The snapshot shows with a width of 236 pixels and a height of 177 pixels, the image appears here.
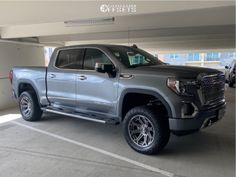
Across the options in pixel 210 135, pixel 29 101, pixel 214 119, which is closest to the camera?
pixel 214 119

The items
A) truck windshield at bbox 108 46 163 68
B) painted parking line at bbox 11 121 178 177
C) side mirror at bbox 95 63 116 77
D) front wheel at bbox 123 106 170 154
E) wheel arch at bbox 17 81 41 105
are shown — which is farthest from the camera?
wheel arch at bbox 17 81 41 105

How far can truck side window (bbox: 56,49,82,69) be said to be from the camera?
210 inches

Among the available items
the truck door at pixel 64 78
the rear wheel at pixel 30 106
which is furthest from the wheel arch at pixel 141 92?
the rear wheel at pixel 30 106

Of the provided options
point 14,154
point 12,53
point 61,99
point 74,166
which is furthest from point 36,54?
point 74,166

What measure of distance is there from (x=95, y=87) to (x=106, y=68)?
22.7 inches

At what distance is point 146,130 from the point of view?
13.9ft

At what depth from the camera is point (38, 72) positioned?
6.05 metres

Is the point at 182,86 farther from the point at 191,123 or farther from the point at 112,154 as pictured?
the point at 112,154

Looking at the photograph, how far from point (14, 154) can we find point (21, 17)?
3431mm

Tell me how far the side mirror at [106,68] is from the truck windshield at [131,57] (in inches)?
10.8

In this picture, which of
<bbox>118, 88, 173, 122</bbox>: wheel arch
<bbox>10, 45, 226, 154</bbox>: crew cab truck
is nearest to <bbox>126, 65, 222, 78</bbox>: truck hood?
<bbox>10, 45, 226, 154</bbox>: crew cab truck

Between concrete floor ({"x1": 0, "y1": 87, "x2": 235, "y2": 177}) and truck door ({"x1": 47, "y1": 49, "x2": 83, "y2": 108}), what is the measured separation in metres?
0.73

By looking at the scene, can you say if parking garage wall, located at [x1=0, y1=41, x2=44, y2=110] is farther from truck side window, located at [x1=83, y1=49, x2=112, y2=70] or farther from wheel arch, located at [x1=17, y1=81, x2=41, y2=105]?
truck side window, located at [x1=83, y1=49, x2=112, y2=70]

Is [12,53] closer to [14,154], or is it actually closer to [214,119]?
[14,154]
